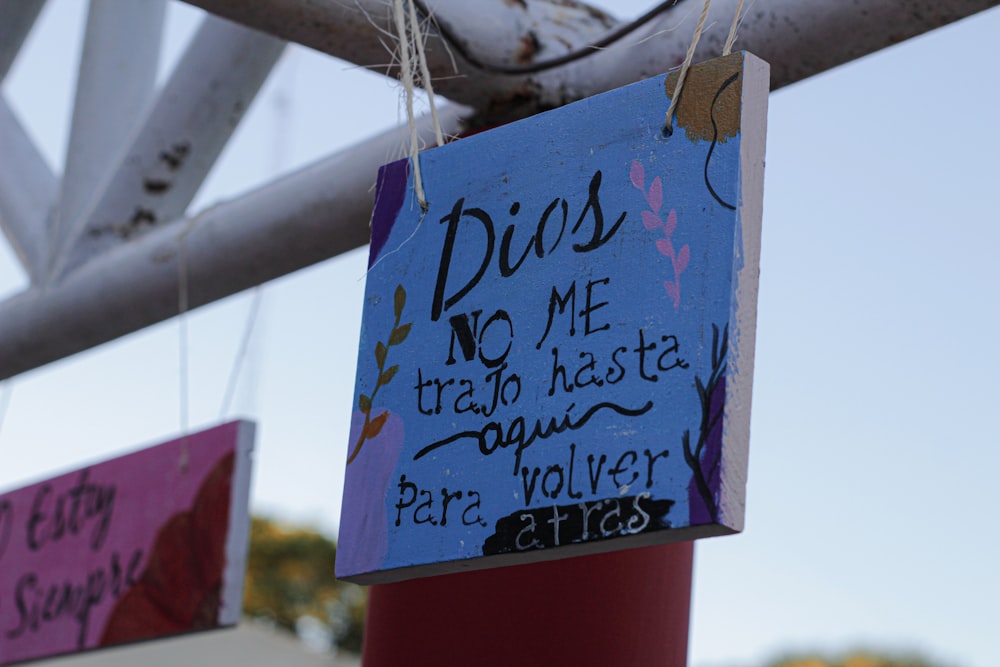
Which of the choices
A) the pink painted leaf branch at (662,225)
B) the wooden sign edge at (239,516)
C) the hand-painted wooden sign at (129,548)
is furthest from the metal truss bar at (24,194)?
the pink painted leaf branch at (662,225)

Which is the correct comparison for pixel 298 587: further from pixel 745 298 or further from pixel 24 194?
pixel 745 298

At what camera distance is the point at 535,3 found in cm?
196

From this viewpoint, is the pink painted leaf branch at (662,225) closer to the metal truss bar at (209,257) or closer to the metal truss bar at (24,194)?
the metal truss bar at (209,257)

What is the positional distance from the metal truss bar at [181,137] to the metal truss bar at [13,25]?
35cm

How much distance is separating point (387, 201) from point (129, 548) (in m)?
1.09

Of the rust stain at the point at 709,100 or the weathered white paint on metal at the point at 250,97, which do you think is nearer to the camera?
the rust stain at the point at 709,100

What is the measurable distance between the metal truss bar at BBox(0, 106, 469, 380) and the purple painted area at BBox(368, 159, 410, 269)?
50 centimetres

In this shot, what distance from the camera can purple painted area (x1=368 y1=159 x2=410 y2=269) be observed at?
1384 mm

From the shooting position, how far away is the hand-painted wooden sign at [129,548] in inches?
83.0

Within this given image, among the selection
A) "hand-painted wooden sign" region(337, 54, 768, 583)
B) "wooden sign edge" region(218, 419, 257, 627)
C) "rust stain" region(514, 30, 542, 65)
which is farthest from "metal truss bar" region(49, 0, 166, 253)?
"hand-painted wooden sign" region(337, 54, 768, 583)

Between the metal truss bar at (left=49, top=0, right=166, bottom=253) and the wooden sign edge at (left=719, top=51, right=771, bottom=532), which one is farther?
the metal truss bar at (left=49, top=0, right=166, bottom=253)

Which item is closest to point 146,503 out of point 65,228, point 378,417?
point 65,228

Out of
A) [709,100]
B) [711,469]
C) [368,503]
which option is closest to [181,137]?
[368,503]

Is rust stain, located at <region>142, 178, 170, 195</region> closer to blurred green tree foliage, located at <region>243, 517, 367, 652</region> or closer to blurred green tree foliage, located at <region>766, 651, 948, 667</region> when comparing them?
blurred green tree foliage, located at <region>243, 517, 367, 652</region>
